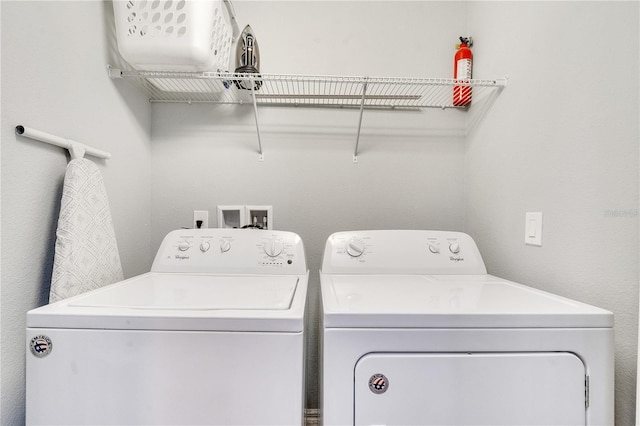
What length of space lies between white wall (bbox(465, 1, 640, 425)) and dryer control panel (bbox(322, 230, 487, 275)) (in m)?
0.20

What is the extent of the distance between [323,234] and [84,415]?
1.20 meters

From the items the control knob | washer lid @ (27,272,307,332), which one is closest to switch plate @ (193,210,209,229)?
washer lid @ (27,272,307,332)

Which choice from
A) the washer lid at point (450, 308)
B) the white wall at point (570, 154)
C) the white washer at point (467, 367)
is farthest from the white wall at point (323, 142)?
the white washer at point (467, 367)

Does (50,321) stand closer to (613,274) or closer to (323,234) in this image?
(323,234)

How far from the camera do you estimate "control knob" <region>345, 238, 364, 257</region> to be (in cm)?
129

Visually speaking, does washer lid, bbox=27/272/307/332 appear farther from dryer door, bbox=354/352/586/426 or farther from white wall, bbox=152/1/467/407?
white wall, bbox=152/1/467/407

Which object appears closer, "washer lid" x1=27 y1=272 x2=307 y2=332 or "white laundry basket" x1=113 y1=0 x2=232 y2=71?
"washer lid" x1=27 y1=272 x2=307 y2=332

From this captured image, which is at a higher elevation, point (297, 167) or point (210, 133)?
point (210, 133)

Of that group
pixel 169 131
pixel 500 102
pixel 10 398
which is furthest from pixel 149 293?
pixel 500 102

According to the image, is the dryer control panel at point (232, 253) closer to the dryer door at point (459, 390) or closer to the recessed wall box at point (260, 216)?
the recessed wall box at point (260, 216)

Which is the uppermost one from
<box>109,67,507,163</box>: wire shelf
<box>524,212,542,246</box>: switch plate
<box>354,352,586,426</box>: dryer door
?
<box>109,67,507,163</box>: wire shelf

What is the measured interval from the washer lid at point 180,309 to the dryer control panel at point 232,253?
0.85 feet

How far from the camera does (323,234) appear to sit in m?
1.71

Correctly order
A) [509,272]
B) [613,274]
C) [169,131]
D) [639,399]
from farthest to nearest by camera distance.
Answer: [169,131], [509,272], [613,274], [639,399]
